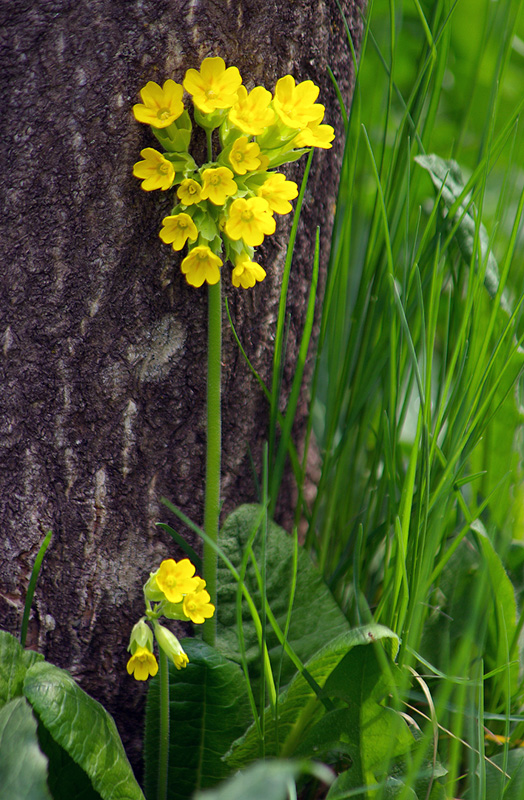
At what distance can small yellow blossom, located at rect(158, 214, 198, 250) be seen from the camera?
84cm

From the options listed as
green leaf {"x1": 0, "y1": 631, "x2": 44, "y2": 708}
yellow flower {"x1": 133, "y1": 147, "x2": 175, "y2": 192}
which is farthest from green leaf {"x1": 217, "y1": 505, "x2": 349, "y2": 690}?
yellow flower {"x1": 133, "y1": 147, "x2": 175, "y2": 192}

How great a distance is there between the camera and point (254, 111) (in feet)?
2.69

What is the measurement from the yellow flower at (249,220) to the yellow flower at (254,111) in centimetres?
9

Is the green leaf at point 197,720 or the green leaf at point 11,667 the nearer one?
the green leaf at point 11,667

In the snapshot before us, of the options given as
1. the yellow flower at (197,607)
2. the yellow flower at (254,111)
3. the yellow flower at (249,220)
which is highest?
the yellow flower at (254,111)

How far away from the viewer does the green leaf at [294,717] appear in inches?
32.0

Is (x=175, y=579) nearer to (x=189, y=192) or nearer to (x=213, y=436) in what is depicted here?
(x=213, y=436)

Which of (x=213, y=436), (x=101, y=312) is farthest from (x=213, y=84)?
(x=213, y=436)

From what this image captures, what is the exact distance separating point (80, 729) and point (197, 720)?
0.21 metres

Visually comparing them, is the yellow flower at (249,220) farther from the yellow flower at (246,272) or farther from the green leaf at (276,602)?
the green leaf at (276,602)

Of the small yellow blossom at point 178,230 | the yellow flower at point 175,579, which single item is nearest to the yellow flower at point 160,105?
the small yellow blossom at point 178,230

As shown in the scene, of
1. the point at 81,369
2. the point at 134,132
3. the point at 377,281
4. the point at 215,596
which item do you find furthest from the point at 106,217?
the point at 215,596

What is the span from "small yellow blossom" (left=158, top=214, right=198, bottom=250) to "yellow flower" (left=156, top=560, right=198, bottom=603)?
0.43 metres

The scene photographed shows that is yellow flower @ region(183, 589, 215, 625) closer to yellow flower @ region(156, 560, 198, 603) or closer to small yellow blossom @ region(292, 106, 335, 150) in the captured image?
yellow flower @ region(156, 560, 198, 603)
